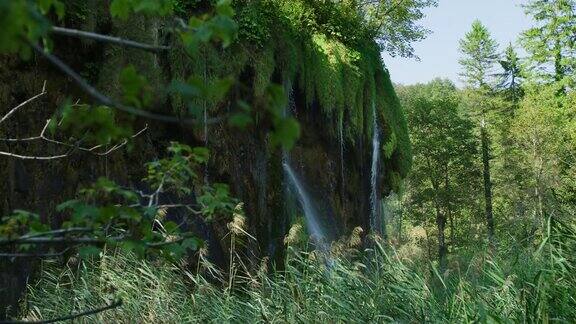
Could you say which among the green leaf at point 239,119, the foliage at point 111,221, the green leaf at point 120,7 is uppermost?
the green leaf at point 120,7

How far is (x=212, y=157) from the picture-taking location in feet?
28.1

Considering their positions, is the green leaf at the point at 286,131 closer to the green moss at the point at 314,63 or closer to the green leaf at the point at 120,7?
the green leaf at the point at 120,7

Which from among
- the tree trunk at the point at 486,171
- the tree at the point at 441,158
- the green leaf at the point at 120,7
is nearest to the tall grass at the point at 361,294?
the green leaf at the point at 120,7

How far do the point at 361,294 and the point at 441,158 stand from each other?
2513 cm

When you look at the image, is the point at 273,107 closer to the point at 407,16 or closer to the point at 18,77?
the point at 18,77

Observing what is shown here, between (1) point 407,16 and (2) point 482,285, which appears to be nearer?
(2) point 482,285

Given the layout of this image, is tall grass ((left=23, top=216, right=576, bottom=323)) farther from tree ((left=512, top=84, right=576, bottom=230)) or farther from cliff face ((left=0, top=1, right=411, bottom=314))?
tree ((left=512, top=84, right=576, bottom=230))

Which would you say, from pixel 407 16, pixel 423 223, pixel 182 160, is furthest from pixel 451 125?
pixel 182 160

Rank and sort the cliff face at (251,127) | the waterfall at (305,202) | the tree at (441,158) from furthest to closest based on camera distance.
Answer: the tree at (441,158) → the waterfall at (305,202) → the cliff face at (251,127)

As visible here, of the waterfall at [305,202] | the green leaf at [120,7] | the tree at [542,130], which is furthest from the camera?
the tree at [542,130]

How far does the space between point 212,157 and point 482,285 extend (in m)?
5.00

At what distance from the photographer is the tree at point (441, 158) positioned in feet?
91.2

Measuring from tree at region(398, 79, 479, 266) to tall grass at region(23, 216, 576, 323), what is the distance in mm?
23680

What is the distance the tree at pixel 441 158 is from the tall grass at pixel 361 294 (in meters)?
23.7
